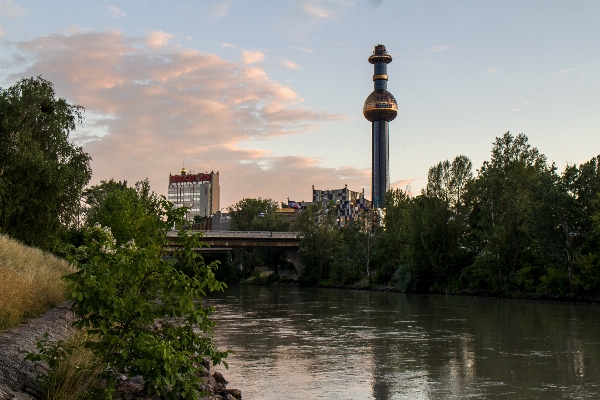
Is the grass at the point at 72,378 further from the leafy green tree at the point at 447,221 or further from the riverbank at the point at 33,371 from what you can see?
the leafy green tree at the point at 447,221

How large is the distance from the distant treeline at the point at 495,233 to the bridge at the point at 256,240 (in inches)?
364

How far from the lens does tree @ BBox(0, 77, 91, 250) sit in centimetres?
3984

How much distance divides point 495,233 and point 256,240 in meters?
40.6

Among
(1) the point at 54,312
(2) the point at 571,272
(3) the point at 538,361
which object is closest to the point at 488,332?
(3) the point at 538,361

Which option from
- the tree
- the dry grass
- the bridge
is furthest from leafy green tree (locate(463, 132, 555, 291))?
the dry grass

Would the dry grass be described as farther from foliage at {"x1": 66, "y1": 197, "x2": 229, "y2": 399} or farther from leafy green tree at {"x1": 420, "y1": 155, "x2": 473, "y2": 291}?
leafy green tree at {"x1": 420, "y1": 155, "x2": 473, "y2": 291}

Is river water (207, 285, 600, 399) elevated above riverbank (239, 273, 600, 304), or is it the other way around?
riverbank (239, 273, 600, 304)

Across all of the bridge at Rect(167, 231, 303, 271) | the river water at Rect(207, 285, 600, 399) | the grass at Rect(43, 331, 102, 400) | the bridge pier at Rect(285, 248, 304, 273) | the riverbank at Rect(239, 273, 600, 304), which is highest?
the bridge at Rect(167, 231, 303, 271)

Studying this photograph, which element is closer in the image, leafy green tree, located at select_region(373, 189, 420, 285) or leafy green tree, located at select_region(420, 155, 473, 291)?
leafy green tree, located at select_region(420, 155, 473, 291)

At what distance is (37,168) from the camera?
131 feet

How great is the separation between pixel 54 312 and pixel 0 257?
16.2 feet

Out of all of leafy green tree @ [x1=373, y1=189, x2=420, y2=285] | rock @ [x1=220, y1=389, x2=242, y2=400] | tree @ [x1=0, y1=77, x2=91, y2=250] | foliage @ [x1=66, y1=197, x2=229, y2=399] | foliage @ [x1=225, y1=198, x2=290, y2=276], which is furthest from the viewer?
foliage @ [x1=225, y1=198, x2=290, y2=276]

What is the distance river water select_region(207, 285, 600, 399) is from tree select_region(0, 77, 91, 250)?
1319 centimetres

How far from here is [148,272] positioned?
11320mm
